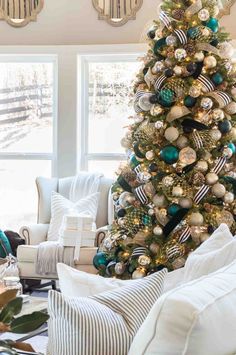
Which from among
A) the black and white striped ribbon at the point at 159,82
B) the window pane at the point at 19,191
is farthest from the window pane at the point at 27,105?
the black and white striped ribbon at the point at 159,82

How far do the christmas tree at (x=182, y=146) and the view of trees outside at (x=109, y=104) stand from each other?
2.24m

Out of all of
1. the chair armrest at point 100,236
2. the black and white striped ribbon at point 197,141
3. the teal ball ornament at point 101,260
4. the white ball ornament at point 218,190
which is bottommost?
the chair armrest at point 100,236

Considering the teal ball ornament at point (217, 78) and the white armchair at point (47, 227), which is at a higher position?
the teal ball ornament at point (217, 78)

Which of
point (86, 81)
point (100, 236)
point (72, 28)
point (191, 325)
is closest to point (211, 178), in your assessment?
point (100, 236)

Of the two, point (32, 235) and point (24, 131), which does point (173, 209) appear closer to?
point (32, 235)

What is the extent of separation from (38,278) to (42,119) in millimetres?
1988

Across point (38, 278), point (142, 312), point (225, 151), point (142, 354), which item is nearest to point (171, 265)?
point (225, 151)

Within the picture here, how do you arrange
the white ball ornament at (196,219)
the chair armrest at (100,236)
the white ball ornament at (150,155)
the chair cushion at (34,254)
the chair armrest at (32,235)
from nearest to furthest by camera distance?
the white ball ornament at (196,219)
the white ball ornament at (150,155)
the chair cushion at (34,254)
the chair armrest at (100,236)
the chair armrest at (32,235)

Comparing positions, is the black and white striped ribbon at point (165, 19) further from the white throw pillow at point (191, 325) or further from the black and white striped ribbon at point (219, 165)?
the white throw pillow at point (191, 325)

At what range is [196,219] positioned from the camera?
3.59 metres

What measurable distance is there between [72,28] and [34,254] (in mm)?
2556

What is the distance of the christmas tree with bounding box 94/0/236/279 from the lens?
11.9 feet

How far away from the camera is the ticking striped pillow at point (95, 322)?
143 centimetres

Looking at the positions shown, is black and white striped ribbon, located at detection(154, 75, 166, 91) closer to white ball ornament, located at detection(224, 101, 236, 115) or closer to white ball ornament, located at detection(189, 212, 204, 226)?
white ball ornament, located at detection(224, 101, 236, 115)
